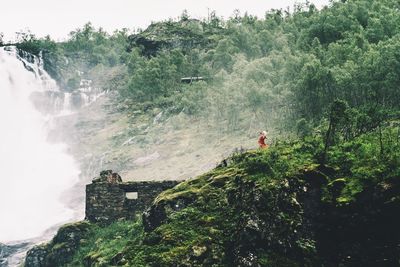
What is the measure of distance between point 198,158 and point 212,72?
23.4 metres

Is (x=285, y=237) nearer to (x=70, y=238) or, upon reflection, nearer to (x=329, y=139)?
(x=329, y=139)

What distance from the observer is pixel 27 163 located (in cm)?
5938

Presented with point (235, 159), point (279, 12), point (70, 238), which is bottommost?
point (70, 238)

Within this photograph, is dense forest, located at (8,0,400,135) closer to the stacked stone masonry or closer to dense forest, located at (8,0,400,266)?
dense forest, located at (8,0,400,266)

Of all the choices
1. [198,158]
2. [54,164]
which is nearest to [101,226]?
[198,158]

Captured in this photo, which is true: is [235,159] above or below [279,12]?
below

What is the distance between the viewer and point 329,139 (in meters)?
15.5

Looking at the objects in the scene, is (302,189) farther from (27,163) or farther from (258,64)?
(27,163)

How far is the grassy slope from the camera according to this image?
12.4 m

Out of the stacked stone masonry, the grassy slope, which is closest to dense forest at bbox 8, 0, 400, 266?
the grassy slope

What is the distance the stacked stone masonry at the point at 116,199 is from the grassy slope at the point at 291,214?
602 cm

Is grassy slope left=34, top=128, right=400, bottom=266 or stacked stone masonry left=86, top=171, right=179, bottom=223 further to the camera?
stacked stone masonry left=86, top=171, right=179, bottom=223

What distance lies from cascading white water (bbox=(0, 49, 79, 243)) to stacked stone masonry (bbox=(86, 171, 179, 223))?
18.2 metres

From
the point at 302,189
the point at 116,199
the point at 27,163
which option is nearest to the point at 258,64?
the point at 27,163
